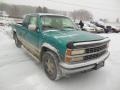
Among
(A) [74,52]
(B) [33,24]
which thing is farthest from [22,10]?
(A) [74,52]

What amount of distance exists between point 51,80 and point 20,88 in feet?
2.63

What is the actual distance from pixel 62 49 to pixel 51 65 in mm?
730

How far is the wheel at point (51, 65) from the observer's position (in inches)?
139

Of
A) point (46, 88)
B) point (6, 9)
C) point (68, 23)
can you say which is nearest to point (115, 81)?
point (46, 88)

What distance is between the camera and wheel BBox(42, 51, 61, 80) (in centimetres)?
353

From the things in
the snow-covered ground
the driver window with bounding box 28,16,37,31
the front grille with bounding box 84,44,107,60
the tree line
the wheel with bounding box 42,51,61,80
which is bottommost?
the snow-covered ground

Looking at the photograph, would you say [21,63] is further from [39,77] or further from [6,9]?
[6,9]

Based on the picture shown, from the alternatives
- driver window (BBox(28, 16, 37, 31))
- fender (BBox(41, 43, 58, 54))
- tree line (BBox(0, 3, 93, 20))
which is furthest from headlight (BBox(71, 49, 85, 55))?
tree line (BBox(0, 3, 93, 20))

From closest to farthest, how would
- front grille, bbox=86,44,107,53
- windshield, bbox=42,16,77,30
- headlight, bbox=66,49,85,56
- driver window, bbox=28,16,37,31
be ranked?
headlight, bbox=66,49,85,56 → front grille, bbox=86,44,107,53 → driver window, bbox=28,16,37,31 → windshield, bbox=42,16,77,30

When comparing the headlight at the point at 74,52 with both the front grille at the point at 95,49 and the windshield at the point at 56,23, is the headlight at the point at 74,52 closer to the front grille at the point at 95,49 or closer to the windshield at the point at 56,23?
the front grille at the point at 95,49

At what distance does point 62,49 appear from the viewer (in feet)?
10.7

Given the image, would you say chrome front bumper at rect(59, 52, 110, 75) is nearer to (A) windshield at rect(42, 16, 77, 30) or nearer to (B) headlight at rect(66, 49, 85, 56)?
(B) headlight at rect(66, 49, 85, 56)

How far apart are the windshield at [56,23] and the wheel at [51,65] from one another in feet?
3.00

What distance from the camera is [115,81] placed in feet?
12.8
